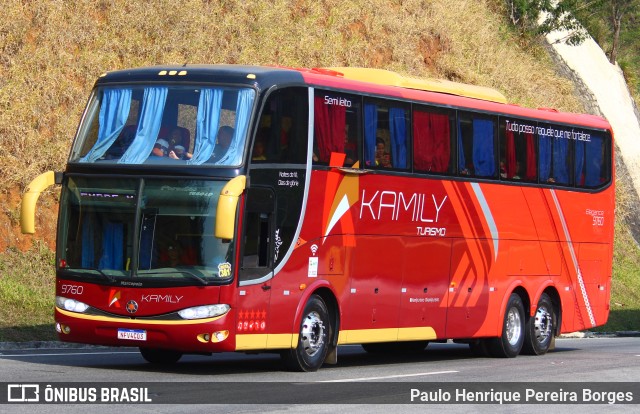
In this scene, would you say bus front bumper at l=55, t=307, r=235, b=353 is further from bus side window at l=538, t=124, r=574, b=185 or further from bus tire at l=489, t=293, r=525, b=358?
bus side window at l=538, t=124, r=574, b=185

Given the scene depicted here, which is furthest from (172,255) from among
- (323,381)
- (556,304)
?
(556,304)

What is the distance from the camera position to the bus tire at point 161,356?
56.3 feet

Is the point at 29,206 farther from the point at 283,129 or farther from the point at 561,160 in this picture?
the point at 561,160

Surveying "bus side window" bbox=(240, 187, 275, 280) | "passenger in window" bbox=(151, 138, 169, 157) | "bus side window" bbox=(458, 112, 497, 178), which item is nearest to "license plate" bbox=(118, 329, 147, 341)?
"bus side window" bbox=(240, 187, 275, 280)

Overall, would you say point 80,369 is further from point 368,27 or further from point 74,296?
point 368,27

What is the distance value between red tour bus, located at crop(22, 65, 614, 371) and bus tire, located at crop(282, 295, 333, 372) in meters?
0.03

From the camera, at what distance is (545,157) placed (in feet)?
74.6

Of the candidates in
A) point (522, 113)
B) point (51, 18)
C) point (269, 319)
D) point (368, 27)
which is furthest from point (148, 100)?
point (368, 27)

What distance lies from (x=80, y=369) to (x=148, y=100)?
3.52 metres

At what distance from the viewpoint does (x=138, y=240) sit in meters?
15.1

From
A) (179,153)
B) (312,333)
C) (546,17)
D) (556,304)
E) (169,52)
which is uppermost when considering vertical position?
(546,17)

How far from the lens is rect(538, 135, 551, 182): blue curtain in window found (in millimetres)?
22609

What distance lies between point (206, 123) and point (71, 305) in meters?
2.86

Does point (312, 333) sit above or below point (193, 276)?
below
